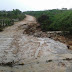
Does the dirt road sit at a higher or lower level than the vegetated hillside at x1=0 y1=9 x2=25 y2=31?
lower

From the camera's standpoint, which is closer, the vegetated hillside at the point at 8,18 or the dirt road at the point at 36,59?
the dirt road at the point at 36,59

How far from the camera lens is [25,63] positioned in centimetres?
947

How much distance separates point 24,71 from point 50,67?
1.61m

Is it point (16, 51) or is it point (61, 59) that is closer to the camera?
point (61, 59)

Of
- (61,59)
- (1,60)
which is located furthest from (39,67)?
(1,60)

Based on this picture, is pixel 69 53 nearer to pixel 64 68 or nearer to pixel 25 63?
pixel 64 68

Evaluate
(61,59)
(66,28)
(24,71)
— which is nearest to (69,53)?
(61,59)

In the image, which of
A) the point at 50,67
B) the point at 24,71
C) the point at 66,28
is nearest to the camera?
the point at 24,71

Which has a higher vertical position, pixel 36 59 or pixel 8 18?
pixel 8 18

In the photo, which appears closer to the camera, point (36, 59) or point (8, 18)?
point (36, 59)

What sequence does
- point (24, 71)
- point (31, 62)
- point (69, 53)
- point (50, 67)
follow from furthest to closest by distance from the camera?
point (69, 53) → point (31, 62) → point (50, 67) → point (24, 71)

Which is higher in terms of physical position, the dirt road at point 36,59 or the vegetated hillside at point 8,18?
the vegetated hillside at point 8,18

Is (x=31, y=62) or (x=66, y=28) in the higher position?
(x=66, y=28)

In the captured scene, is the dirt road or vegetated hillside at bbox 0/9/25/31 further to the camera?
vegetated hillside at bbox 0/9/25/31
